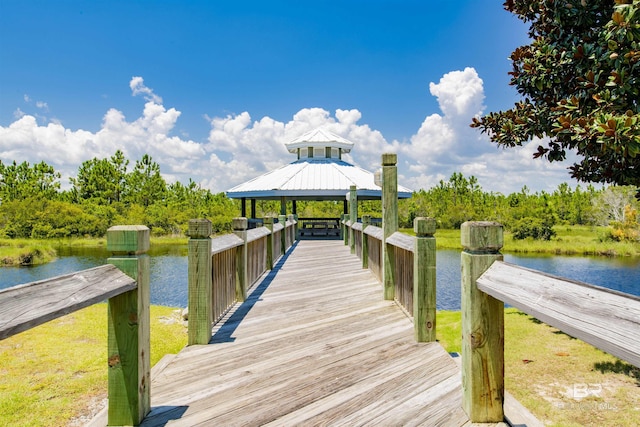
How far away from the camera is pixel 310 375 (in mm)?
2941

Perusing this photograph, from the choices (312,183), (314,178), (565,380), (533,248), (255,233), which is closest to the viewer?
(565,380)

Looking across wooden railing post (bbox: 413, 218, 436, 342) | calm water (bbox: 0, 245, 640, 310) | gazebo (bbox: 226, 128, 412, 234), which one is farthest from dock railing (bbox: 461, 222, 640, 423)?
gazebo (bbox: 226, 128, 412, 234)

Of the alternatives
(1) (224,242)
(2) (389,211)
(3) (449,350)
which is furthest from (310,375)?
(3) (449,350)

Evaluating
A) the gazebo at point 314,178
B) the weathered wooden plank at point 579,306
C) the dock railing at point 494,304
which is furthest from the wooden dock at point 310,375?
the gazebo at point 314,178

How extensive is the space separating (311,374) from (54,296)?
75.5 inches

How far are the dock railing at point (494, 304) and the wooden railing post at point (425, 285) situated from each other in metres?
1.28

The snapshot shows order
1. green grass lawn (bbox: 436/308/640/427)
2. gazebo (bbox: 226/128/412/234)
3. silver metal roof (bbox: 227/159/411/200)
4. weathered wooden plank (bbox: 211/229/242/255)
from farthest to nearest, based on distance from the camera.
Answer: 1. gazebo (bbox: 226/128/412/234)
2. silver metal roof (bbox: 227/159/411/200)
3. green grass lawn (bbox: 436/308/640/427)
4. weathered wooden plank (bbox: 211/229/242/255)

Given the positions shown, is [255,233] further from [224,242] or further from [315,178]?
[315,178]

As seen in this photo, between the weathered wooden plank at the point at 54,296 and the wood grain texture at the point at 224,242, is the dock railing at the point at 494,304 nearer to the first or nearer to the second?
the weathered wooden plank at the point at 54,296

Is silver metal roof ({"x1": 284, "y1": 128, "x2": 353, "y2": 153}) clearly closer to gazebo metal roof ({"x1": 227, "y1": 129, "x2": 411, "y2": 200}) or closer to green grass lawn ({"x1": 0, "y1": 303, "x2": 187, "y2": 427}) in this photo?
gazebo metal roof ({"x1": 227, "y1": 129, "x2": 411, "y2": 200})

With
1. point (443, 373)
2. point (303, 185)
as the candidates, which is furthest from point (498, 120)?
point (303, 185)

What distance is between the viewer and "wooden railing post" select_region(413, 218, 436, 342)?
140 inches

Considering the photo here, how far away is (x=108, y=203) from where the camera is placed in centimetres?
4462

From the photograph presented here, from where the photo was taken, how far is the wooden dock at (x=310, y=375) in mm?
2359
